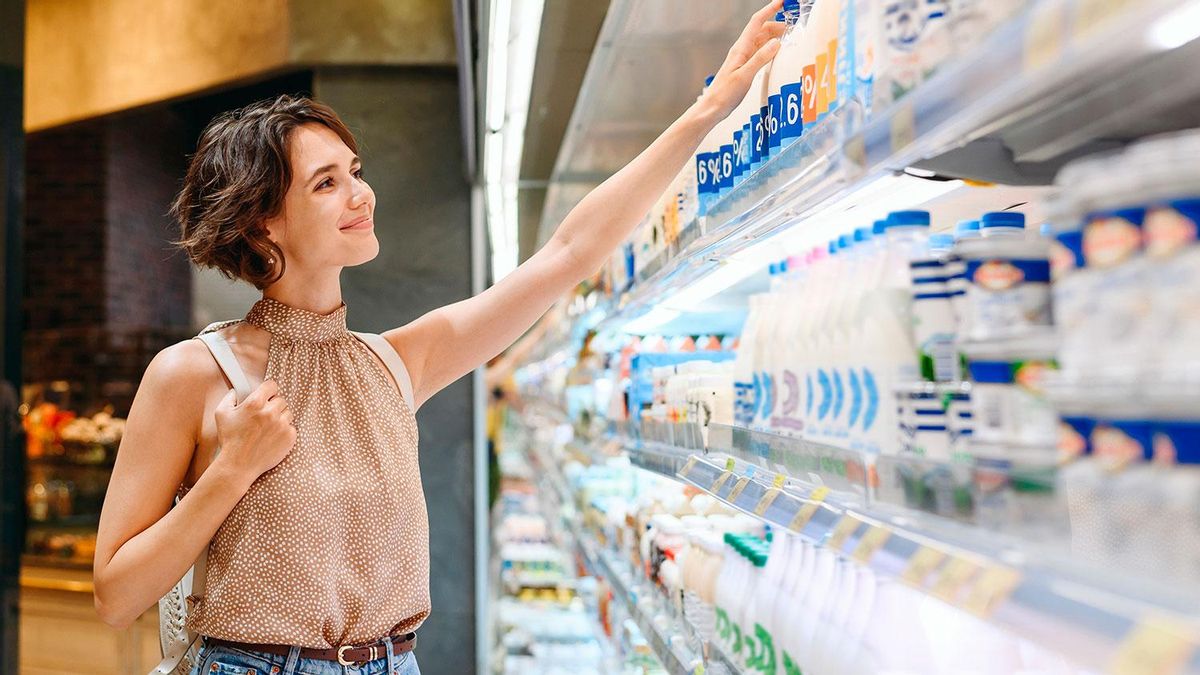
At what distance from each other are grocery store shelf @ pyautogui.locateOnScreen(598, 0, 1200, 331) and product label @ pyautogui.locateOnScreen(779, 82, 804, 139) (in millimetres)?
81

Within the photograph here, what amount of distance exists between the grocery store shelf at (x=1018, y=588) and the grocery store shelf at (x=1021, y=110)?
12.2 inches

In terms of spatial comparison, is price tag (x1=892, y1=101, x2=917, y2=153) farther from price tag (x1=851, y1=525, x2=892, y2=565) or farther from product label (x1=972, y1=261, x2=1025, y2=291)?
price tag (x1=851, y1=525, x2=892, y2=565)

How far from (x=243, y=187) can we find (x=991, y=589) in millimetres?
1493

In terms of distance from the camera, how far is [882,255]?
1.11m

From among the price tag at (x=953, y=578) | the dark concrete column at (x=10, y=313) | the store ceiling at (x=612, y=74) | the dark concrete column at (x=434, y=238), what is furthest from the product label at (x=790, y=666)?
the dark concrete column at (x=10, y=313)

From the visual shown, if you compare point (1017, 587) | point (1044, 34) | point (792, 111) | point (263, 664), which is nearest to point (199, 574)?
point (263, 664)

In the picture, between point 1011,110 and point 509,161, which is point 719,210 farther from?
point 509,161

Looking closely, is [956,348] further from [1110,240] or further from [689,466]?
[689,466]

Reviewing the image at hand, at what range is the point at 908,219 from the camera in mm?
1091

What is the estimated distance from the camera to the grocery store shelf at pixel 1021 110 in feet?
2.08

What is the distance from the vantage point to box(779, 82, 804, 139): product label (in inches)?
54.3

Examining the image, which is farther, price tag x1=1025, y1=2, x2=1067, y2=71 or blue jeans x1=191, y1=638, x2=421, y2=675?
blue jeans x1=191, y1=638, x2=421, y2=675

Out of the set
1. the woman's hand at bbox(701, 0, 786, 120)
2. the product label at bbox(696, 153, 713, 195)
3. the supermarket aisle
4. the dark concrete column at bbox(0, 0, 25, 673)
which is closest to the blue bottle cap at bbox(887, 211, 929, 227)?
the supermarket aisle

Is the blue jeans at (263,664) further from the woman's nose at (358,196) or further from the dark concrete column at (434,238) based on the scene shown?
the dark concrete column at (434,238)
